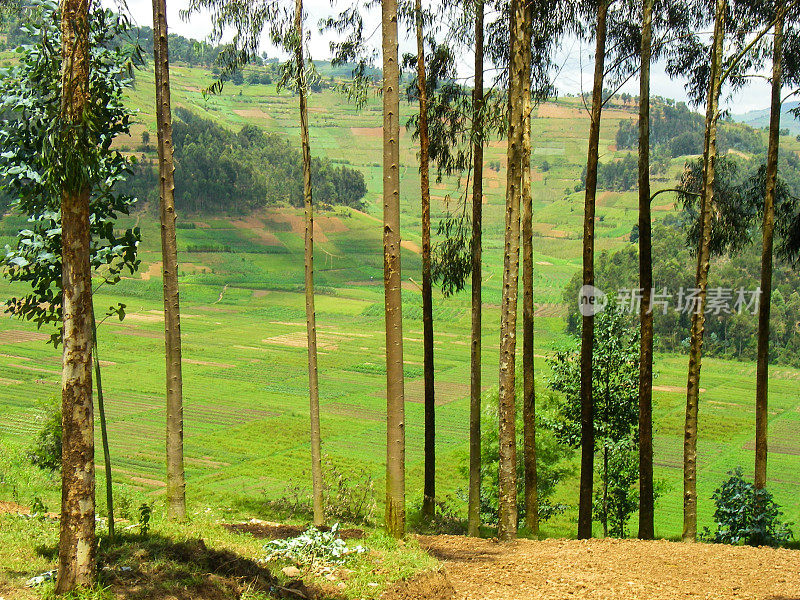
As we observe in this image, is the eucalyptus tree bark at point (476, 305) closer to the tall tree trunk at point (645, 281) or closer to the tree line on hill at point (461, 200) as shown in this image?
the tree line on hill at point (461, 200)

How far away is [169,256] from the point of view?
30.3 ft

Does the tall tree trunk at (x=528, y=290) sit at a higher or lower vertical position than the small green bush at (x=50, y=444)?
higher

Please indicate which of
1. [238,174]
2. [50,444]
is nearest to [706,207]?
[50,444]

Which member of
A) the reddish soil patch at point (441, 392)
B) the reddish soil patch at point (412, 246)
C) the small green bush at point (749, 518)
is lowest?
the reddish soil patch at point (441, 392)

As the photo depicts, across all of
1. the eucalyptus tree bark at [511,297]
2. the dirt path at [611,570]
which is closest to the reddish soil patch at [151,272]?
the eucalyptus tree bark at [511,297]

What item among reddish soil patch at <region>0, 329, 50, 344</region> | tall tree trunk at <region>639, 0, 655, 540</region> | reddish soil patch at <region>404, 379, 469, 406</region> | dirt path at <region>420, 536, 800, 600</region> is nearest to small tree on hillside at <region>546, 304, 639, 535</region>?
tall tree trunk at <region>639, 0, 655, 540</region>

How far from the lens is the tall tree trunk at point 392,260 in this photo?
8070 mm

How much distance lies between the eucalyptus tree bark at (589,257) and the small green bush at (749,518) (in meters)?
2.55

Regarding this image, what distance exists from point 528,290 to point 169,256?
6615 millimetres

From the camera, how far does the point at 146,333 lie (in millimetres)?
82625

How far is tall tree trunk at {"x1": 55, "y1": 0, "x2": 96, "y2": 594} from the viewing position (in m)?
5.69

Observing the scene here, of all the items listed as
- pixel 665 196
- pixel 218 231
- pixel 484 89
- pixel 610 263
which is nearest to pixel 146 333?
pixel 218 231

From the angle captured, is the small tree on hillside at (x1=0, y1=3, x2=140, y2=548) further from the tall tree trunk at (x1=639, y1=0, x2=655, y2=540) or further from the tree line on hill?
the tall tree trunk at (x1=639, y1=0, x2=655, y2=540)

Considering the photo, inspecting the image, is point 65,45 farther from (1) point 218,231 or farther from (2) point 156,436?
(1) point 218,231
